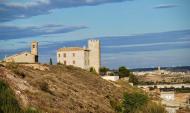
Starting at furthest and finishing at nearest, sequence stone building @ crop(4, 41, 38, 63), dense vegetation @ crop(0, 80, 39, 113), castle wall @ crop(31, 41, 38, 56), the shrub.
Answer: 1. castle wall @ crop(31, 41, 38, 56)
2. stone building @ crop(4, 41, 38, 63)
3. the shrub
4. dense vegetation @ crop(0, 80, 39, 113)

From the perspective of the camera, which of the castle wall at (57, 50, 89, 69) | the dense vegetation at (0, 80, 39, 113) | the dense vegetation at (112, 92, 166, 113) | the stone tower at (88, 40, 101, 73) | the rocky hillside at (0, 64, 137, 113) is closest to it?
the dense vegetation at (0, 80, 39, 113)

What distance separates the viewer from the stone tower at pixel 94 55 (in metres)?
66.8

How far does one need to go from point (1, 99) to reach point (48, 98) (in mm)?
12378

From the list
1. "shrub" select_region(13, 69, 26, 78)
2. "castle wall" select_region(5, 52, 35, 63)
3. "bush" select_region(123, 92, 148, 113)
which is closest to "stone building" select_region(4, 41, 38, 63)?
"castle wall" select_region(5, 52, 35, 63)

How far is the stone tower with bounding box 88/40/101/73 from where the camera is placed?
6677 cm

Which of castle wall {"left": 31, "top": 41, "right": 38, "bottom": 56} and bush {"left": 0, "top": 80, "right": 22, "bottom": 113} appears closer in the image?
bush {"left": 0, "top": 80, "right": 22, "bottom": 113}

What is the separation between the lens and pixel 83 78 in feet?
157

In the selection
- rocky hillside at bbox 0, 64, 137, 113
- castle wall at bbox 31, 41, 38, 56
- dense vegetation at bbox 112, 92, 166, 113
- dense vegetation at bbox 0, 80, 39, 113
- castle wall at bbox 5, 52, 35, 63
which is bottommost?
dense vegetation at bbox 112, 92, 166, 113

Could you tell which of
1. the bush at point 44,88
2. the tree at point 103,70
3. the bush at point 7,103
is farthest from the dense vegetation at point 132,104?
the tree at point 103,70

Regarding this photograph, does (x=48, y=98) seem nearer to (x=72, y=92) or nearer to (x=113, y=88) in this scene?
(x=72, y=92)

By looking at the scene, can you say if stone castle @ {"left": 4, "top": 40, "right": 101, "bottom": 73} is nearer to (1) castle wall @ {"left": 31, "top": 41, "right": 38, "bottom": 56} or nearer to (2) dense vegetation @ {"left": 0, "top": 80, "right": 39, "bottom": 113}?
(1) castle wall @ {"left": 31, "top": 41, "right": 38, "bottom": 56}

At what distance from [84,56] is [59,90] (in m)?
31.2

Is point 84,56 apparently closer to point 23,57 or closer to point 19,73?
point 23,57

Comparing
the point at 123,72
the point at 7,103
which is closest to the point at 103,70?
the point at 123,72
